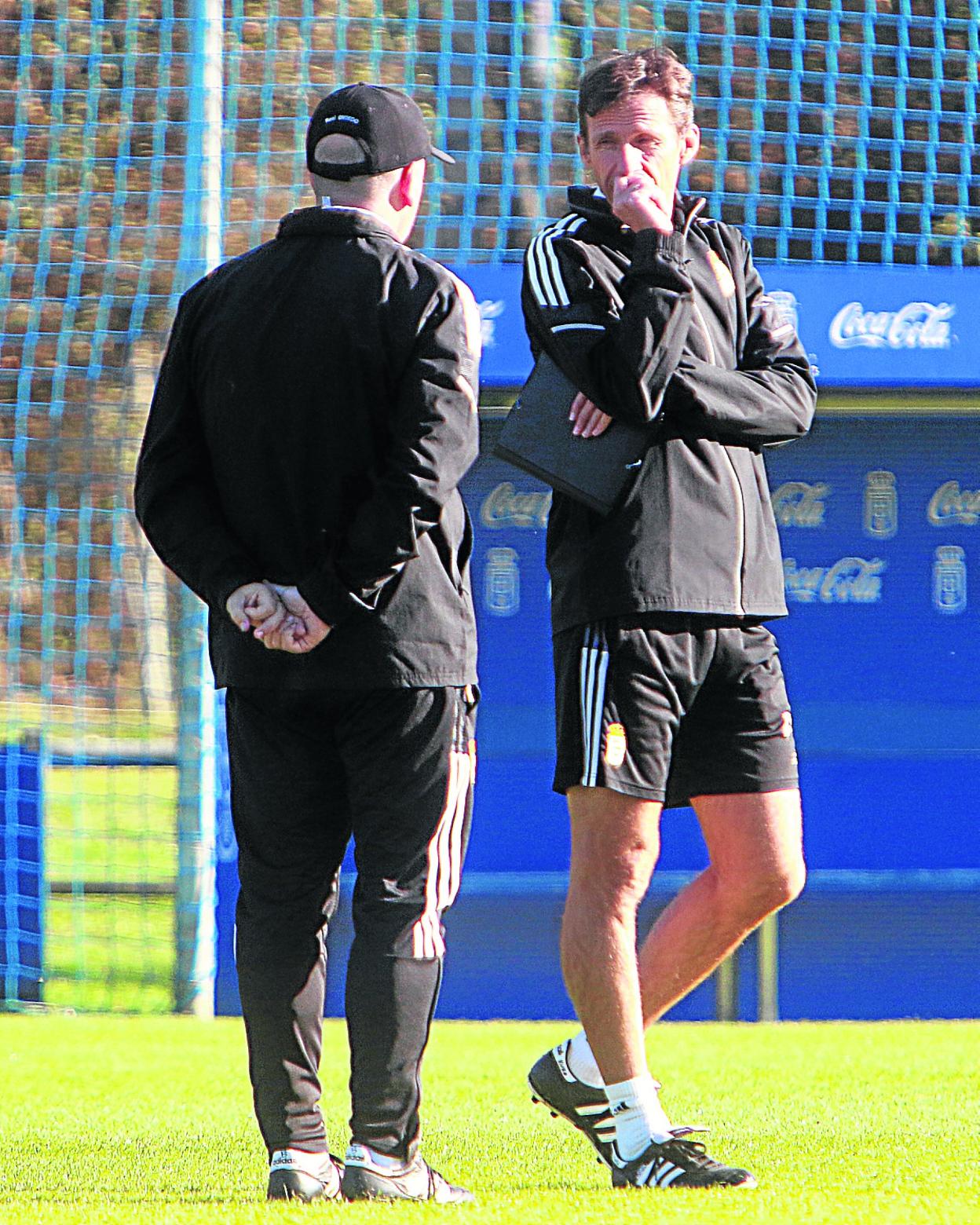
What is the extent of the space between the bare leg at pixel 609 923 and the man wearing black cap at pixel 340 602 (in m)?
0.24

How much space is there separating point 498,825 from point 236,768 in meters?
2.70

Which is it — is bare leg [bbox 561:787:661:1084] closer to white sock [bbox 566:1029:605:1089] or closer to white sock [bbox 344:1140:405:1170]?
white sock [bbox 566:1029:605:1089]

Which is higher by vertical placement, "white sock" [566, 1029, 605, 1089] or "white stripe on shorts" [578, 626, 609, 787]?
"white stripe on shorts" [578, 626, 609, 787]

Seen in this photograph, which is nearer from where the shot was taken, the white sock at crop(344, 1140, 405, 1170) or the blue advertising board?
the white sock at crop(344, 1140, 405, 1170)

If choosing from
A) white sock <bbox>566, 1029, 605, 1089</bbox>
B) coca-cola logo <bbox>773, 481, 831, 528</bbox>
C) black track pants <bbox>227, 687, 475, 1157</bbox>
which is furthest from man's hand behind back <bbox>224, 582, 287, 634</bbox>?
coca-cola logo <bbox>773, 481, 831, 528</bbox>

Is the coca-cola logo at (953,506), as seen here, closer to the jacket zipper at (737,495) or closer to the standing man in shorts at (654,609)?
the standing man in shorts at (654,609)

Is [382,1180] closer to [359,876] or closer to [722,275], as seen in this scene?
[359,876]

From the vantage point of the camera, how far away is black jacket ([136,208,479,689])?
2742 mm

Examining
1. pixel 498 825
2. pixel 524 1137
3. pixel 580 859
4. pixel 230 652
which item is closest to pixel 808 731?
pixel 498 825

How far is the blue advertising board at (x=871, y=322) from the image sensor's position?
534cm

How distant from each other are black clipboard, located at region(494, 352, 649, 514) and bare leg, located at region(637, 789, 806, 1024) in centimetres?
57

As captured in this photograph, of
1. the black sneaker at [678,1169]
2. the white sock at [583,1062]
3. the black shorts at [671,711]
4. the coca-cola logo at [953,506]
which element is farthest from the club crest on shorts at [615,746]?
the coca-cola logo at [953,506]

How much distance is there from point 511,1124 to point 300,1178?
110cm

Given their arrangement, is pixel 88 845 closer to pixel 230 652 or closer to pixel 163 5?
pixel 163 5
